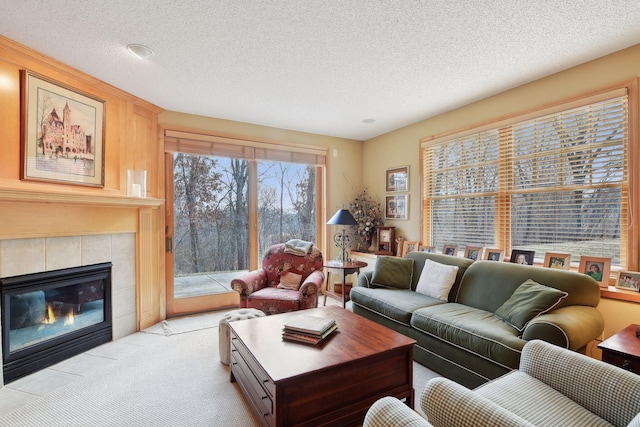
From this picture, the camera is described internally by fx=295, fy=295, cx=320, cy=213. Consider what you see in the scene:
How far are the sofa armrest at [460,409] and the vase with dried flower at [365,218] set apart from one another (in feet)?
11.5

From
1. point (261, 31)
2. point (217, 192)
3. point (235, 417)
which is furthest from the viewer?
point (217, 192)

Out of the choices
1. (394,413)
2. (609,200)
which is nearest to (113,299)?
(394,413)

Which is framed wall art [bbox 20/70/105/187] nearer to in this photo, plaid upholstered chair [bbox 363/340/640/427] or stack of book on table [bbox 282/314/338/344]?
stack of book on table [bbox 282/314/338/344]

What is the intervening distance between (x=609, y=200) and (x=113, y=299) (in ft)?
15.6

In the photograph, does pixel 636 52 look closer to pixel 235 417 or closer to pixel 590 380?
pixel 590 380

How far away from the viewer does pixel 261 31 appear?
83.2 inches

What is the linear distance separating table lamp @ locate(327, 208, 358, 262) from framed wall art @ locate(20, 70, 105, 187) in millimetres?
2677

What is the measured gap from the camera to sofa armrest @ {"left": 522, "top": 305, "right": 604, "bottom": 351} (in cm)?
184

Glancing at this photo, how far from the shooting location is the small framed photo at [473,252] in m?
3.24

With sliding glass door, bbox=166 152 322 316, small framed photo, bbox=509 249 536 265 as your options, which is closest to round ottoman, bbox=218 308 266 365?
sliding glass door, bbox=166 152 322 316

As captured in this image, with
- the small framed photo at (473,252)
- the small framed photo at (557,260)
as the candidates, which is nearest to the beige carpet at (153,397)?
the small framed photo at (473,252)

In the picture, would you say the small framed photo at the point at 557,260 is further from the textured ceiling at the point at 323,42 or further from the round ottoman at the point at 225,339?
the round ottoman at the point at 225,339

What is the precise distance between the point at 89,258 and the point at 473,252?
4.02 m

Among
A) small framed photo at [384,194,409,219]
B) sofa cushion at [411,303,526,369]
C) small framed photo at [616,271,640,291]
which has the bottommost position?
Result: sofa cushion at [411,303,526,369]
